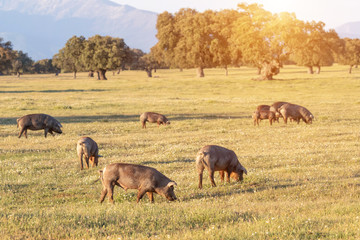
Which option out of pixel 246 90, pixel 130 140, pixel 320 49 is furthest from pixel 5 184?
pixel 320 49

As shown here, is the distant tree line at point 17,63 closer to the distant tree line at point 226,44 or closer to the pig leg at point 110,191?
the distant tree line at point 226,44

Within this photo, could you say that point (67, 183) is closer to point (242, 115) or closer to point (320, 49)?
point (242, 115)

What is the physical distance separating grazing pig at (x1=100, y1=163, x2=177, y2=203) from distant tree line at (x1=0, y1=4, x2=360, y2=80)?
212ft

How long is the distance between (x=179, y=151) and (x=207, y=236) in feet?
38.1

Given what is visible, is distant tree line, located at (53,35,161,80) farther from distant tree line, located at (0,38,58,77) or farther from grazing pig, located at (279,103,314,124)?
grazing pig, located at (279,103,314,124)

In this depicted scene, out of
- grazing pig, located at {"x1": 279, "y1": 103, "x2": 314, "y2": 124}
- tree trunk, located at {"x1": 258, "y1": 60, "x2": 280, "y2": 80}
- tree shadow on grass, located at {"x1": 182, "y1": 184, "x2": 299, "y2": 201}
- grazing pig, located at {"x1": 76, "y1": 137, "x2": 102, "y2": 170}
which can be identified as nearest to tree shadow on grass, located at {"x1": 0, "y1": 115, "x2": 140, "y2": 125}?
grazing pig, located at {"x1": 279, "y1": 103, "x2": 314, "y2": 124}

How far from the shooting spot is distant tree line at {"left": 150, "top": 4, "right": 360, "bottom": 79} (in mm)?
73000

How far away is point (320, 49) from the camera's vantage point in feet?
249

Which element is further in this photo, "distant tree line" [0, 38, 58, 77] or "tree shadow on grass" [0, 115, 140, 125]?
"distant tree line" [0, 38, 58, 77]

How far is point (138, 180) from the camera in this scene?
1016 cm

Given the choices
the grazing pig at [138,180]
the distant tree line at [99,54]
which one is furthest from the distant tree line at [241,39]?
the grazing pig at [138,180]

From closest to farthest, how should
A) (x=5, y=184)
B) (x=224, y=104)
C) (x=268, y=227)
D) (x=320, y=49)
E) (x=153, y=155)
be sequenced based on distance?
(x=268, y=227) → (x=5, y=184) → (x=153, y=155) → (x=224, y=104) → (x=320, y=49)

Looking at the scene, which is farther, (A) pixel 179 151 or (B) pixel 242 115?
(B) pixel 242 115

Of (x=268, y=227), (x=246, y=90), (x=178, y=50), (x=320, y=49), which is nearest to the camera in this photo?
(x=268, y=227)
